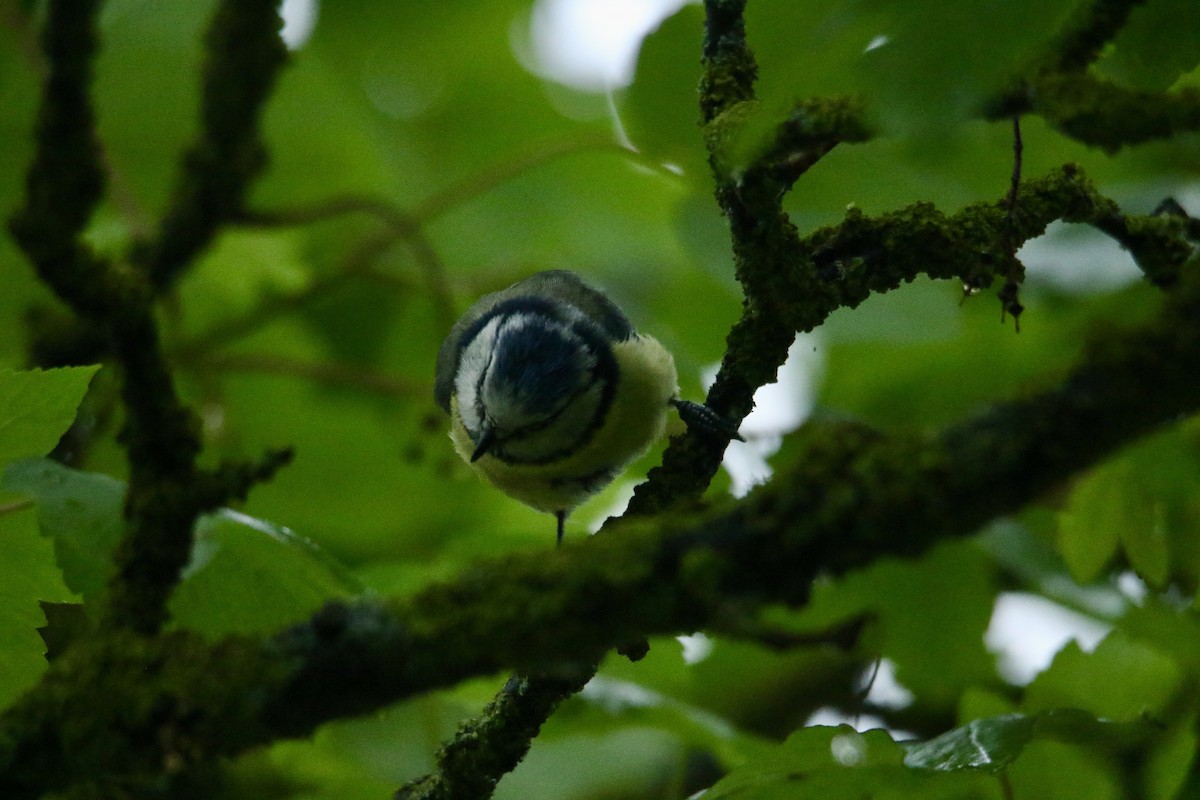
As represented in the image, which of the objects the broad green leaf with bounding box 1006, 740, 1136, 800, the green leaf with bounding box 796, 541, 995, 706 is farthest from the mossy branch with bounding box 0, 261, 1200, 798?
the green leaf with bounding box 796, 541, 995, 706

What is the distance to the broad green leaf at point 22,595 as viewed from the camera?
1.50 meters

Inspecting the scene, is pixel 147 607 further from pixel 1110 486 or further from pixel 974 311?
pixel 974 311

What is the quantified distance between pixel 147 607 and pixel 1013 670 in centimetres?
276

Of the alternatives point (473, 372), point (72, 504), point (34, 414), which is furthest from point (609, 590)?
point (473, 372)

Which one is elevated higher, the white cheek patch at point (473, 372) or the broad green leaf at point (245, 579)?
the white cheek patch at point (473, 372)

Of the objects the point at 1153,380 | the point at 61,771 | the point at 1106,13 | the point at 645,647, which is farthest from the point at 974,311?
the point at 61,771

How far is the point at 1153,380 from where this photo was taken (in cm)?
93

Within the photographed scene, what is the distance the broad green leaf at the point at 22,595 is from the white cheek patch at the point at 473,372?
122cm

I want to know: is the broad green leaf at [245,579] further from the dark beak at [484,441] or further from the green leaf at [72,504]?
the dark beak at [484,441]

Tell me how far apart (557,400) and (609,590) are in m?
1.67

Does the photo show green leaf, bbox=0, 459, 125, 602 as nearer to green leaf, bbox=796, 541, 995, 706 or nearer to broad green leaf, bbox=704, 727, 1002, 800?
broad green leaf, bbox=704, 727, 1002, 800

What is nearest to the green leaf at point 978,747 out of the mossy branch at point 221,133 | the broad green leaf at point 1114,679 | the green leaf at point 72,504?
the broad green leaf at point 1114,679

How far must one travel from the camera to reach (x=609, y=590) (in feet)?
3.32

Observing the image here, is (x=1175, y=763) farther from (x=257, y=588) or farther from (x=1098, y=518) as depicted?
(x=257, y=588)
